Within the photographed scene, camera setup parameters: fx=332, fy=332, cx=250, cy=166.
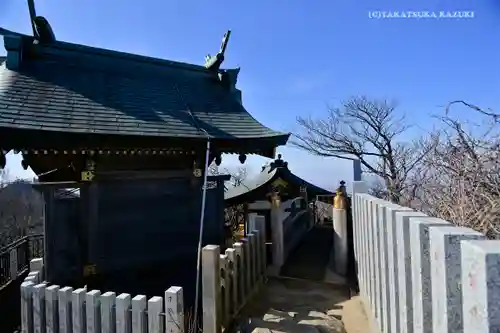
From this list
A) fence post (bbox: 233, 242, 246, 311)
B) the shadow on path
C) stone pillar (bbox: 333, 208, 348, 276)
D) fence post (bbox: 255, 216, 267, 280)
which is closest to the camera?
fence post (bbox: 233, 242, 246, 311)

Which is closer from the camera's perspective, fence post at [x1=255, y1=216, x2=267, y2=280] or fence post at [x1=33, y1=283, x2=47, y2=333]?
fence post at [x1=33, y1=283, x2=47, y2=333]

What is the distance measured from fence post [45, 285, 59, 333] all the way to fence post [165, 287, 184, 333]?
1652mm

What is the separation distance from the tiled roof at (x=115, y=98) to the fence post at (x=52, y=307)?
7.70 feet

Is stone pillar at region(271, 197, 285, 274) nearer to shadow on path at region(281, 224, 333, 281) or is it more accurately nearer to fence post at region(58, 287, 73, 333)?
shadow on path at region(281, 224, 333, 281)

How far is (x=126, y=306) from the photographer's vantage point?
404 cm

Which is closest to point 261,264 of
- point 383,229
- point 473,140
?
point 383,229

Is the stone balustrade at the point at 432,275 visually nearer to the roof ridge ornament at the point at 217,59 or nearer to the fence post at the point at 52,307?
the fence post at the point at 52,307

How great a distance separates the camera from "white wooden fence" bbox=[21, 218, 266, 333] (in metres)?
3.99

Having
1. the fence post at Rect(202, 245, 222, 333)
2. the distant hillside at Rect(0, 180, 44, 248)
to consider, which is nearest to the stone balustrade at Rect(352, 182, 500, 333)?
the fence post at Rect(202, 245, 222, 333)

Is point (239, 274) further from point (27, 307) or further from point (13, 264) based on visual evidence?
point (13, 264)

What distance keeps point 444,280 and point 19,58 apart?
7.59 metres

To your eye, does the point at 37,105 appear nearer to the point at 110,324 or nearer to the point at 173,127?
the point at 173,127

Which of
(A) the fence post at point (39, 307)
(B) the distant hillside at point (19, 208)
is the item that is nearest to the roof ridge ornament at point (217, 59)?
(A) the fence post at point (39, 307)

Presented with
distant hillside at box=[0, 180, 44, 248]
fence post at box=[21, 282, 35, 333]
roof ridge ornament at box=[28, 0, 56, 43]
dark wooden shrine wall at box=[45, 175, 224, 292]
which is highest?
roof ridge ornament at box=[28, 0, 56, 43]
